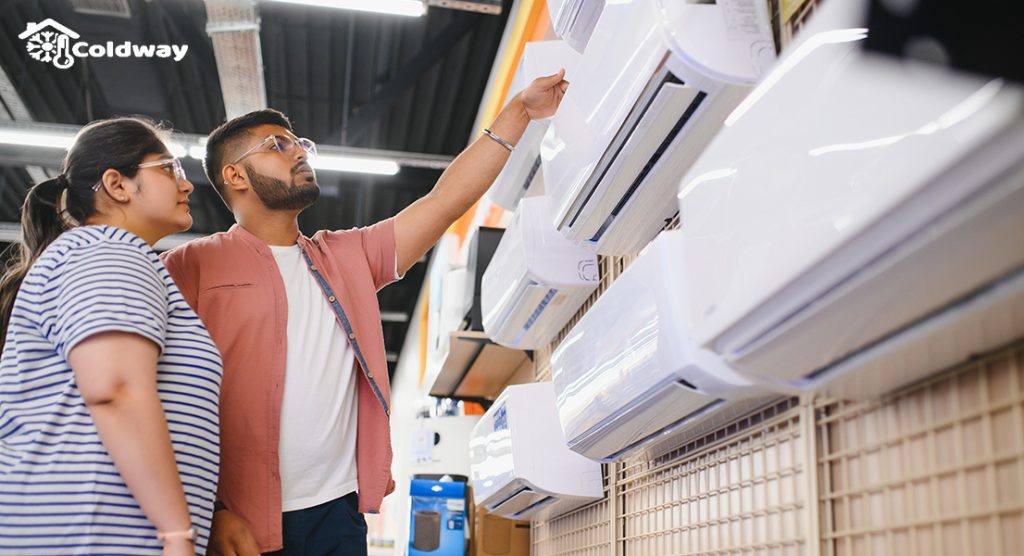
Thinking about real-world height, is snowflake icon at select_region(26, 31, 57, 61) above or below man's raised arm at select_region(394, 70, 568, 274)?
above

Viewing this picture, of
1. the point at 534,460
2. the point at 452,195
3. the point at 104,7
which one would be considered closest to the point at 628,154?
the point at 452,195

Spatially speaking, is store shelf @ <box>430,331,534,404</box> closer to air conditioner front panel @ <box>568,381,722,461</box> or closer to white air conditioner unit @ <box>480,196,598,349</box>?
white air conditioner unit @ <box>480,196,598,349</box>

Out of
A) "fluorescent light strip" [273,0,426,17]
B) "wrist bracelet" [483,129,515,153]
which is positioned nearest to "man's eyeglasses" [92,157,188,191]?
"wrist bracelet" [483,129,515,153]

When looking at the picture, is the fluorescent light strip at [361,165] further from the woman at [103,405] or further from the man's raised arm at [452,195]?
the woman at [103,405]

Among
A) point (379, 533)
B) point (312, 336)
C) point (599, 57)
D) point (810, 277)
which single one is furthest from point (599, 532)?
→ point (379, 533)

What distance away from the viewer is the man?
169cm

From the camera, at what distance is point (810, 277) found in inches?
36.0

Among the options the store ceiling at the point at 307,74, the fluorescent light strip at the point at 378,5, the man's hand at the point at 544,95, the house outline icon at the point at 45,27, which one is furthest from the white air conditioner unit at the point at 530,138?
the house outline icon at the point at 45,27

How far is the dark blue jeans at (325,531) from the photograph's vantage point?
1688mm

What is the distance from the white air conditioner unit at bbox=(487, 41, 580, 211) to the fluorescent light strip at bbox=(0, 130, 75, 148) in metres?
3.87

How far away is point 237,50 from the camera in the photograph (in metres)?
4.91

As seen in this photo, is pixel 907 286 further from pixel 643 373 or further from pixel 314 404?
pixel 314 404

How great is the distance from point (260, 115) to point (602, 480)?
4.20ft

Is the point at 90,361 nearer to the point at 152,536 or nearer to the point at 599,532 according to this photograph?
the point at 152,536
